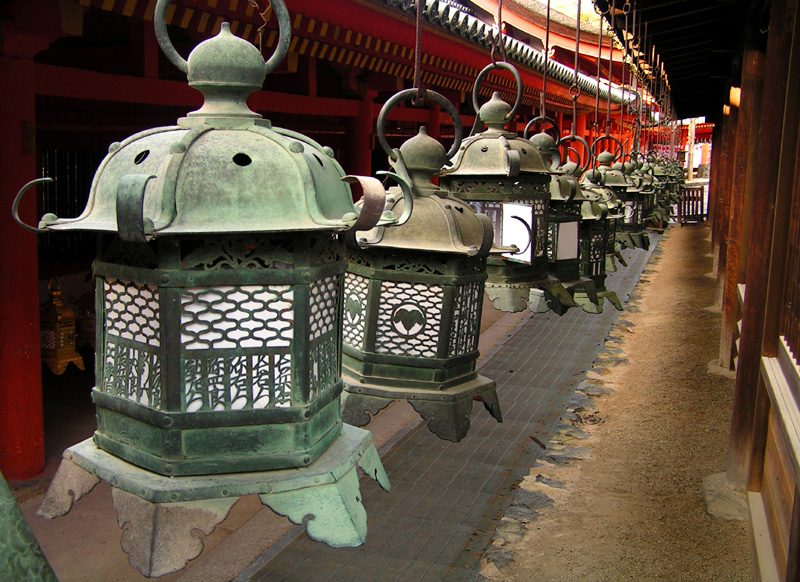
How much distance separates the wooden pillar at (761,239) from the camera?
481 centimetres

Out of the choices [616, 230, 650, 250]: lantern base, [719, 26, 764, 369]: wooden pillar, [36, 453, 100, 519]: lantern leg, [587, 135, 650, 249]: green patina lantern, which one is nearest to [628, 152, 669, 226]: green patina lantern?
[587, 135, 650, 249]: green patina lantern

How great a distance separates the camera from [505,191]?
13.7ft

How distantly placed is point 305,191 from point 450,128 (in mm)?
12305

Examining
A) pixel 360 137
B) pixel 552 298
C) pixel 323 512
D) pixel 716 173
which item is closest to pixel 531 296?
pixel 552 298

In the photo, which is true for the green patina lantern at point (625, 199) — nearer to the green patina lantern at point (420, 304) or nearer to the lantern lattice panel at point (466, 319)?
the lantern lattice panel at point (466, 319)

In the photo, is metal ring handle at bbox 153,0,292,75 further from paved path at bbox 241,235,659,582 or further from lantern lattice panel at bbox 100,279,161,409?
paved path at bbox 241,235,659,582

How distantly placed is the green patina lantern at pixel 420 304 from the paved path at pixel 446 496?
54.7 inches

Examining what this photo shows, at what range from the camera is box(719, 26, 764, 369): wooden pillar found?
282 inches

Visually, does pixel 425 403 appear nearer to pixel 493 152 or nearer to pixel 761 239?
pixel 493 152

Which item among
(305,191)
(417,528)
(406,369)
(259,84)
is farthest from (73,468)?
(417,528)

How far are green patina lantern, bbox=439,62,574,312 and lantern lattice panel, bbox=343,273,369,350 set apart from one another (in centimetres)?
95

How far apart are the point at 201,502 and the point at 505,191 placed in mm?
2709

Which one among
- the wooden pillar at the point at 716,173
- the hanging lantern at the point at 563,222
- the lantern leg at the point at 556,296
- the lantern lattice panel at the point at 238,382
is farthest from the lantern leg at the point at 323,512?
the wooden pillar at the point at 716,173

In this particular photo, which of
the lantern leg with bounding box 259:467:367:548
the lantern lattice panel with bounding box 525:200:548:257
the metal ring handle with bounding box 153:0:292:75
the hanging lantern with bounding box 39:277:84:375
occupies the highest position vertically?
the metal ring handle with bounding box 153:0:292:75
